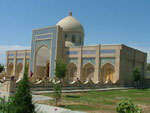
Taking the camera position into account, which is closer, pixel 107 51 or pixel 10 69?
pixel 107 51

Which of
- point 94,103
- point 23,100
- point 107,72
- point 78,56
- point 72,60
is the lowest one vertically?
point 94,103

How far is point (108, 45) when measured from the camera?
84.9ft

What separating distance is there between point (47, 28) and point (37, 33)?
227 cm

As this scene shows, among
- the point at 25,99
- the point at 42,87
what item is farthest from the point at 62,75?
the point at 25,99

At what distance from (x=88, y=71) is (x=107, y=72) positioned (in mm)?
2563

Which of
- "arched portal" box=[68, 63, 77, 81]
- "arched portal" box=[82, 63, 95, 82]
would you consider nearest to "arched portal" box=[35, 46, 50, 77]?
"arched portal" box=[68, 63, 77, 81]

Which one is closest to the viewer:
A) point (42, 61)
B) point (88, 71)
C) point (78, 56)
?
point (88, 71)

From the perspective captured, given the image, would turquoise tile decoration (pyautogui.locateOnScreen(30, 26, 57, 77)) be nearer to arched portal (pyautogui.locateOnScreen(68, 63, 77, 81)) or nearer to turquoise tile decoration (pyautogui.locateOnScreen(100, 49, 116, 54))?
arched portal (pyautogui.locateOnScreen(68, 63, 77, 81))

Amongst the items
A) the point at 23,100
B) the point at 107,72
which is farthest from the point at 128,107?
the point at 107,72

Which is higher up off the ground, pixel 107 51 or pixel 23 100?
pixel 107 51

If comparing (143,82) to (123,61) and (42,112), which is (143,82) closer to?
(123,61)

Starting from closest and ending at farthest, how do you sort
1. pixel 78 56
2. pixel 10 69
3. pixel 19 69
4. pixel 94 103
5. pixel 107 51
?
pixel 94 103
pixel 107 51
pixel 78 56
pixel 19 69
pixel 10 69

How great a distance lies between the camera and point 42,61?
31.0m

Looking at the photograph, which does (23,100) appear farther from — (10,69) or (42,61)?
(10,69)
